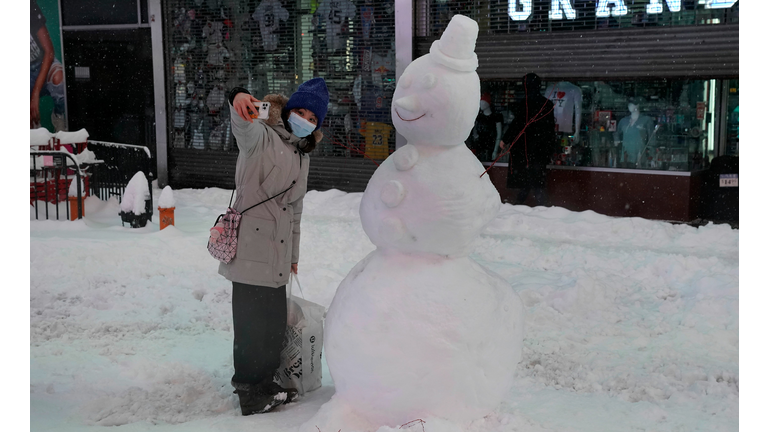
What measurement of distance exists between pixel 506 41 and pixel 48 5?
10148 mm

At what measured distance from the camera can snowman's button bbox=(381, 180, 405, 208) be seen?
303 centimetres

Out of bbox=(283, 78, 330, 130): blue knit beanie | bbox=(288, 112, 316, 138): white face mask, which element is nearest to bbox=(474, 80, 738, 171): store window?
bbox=(283, 78, 330, 130): blue knit beanie

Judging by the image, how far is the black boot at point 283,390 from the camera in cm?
358

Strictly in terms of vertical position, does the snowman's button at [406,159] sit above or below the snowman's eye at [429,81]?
below

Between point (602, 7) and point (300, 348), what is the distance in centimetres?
776

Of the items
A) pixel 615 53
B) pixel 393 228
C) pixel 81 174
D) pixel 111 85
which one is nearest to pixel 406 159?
pixel 393 228

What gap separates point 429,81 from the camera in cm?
300

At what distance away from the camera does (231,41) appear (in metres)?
12.0

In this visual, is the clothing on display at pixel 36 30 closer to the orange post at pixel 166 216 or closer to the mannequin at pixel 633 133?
the orange post at pixel 166 216

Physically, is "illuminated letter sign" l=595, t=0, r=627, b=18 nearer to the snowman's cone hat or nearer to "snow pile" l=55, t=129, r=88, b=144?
the snowman's cone hat

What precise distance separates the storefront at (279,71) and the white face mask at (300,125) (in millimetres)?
6930

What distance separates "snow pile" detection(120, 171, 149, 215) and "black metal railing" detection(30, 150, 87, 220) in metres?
0.64

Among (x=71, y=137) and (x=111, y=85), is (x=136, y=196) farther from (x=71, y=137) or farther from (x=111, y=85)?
(x=111, y=85)

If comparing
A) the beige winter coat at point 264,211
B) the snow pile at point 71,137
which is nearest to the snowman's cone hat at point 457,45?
the beige winter coat at point 264,211
